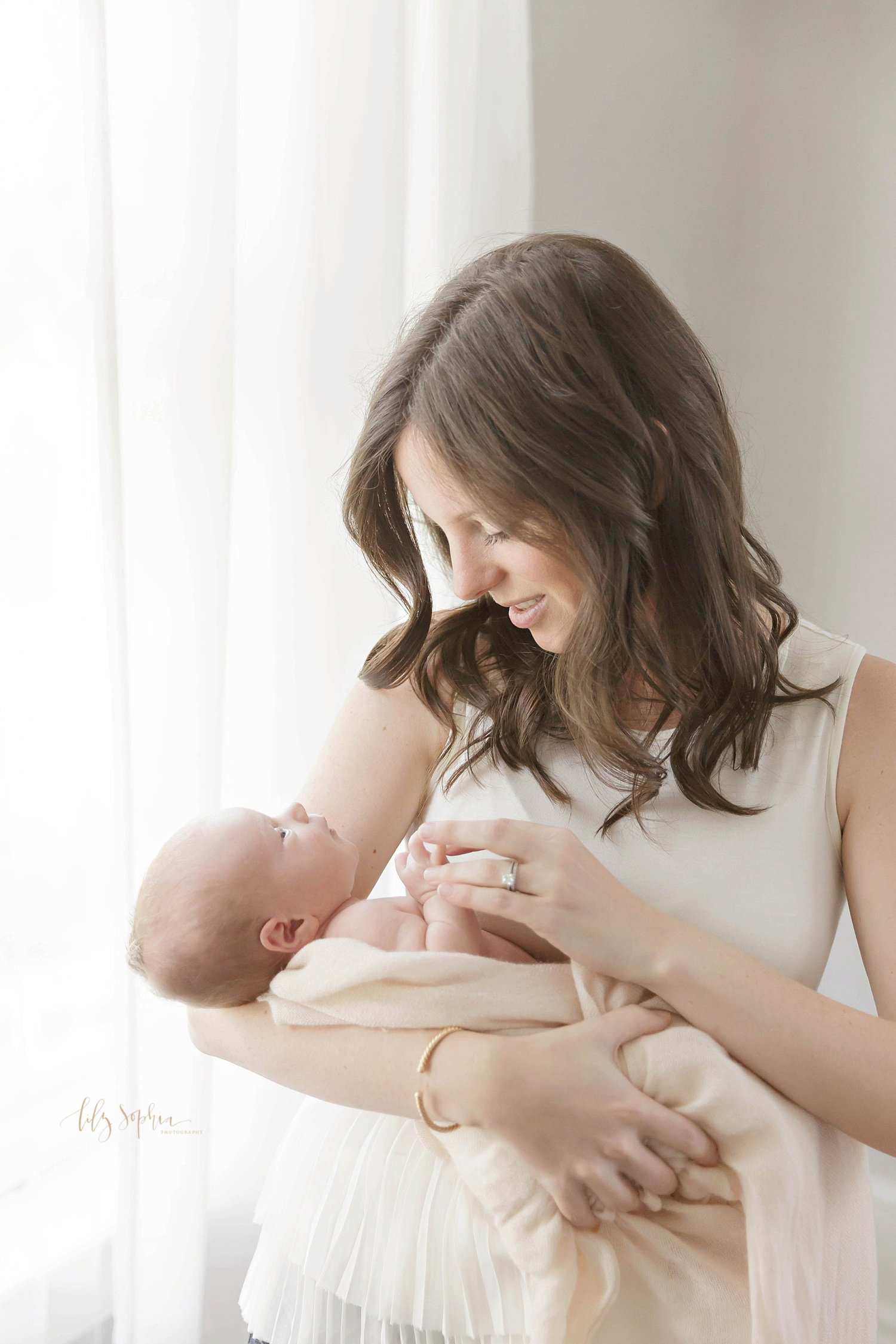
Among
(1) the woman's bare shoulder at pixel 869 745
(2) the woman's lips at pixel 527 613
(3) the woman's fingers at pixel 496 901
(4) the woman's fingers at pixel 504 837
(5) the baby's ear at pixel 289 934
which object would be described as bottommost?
(5) the baby's ear at pixel 289 934

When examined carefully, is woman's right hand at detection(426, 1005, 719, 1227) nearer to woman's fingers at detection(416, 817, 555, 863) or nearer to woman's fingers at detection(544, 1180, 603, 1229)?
woman's fingers at detection(544, 1180, 603, 1229)

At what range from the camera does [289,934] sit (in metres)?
1.30

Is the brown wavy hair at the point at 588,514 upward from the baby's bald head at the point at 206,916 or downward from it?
upward

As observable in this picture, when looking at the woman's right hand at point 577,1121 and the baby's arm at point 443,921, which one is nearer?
the woman's right hand at point 577,1121

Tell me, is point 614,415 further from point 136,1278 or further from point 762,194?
point 762,194

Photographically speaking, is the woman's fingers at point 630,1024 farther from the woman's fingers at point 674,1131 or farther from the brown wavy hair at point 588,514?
the brown wavy hair at point 588,514

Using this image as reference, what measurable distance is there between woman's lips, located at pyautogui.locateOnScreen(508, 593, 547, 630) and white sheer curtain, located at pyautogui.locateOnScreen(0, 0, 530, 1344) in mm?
516

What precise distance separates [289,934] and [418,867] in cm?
18

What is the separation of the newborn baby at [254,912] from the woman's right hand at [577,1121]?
0.18m

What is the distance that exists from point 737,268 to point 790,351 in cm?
27

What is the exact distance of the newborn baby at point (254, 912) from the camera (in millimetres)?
1224

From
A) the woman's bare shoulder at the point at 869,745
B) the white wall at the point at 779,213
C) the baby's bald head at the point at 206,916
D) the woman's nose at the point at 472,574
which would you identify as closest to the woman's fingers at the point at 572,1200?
the baby's bald head at the point at 206,916

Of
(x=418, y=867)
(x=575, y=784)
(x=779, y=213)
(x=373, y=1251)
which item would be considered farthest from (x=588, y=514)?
(x=779, y=213)

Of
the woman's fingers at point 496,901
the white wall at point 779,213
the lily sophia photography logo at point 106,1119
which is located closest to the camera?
the woman's fingers at point 496,901
